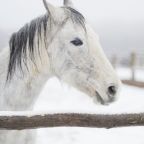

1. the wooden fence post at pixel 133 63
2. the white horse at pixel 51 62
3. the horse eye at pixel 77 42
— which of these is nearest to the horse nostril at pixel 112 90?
the white horse at pixel 51 62

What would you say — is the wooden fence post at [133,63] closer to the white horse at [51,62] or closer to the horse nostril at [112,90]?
the white horse at [51,62]

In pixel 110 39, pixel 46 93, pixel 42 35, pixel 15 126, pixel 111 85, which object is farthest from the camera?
pixel 110 39

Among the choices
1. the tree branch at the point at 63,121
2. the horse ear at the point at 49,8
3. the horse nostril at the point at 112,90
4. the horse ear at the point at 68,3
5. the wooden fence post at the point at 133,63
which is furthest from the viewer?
the wooden fence post at the point at 133,63

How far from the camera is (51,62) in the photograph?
11.7 ft

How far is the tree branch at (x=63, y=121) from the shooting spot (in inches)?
101

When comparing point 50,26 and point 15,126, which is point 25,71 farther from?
point 15,126

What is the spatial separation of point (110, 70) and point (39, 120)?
1032 millimetres

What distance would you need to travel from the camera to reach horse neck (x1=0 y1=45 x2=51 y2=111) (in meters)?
3.43

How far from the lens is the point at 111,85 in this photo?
3.34m

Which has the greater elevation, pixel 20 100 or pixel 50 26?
pixel 50 26

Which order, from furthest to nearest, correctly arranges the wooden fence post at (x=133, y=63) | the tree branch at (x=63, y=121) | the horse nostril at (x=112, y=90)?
the wooden fence post at (x=133, y=63), the horse nostril at (x=112, y=90), the tree branch at (x=63, y=121)

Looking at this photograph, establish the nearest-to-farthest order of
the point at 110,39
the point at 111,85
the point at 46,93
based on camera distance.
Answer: the point at 111,85, the point at 46,93, the point at 110,39

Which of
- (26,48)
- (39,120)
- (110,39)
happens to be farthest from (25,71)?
(110,39)

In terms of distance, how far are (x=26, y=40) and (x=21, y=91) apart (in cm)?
46
